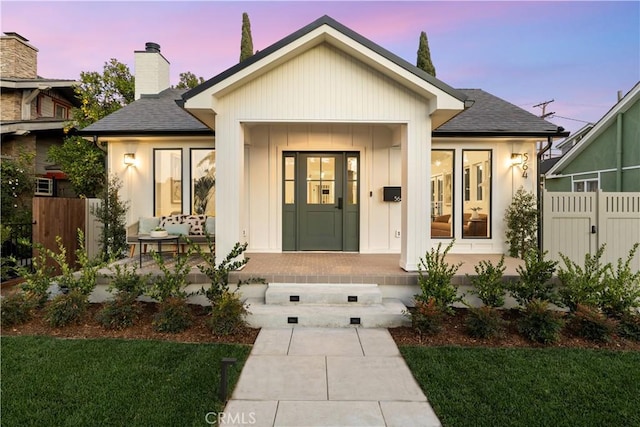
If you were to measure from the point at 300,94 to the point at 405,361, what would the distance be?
399cm

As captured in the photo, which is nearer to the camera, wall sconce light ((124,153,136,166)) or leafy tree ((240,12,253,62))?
wall sconce light ((124,153,136,166))

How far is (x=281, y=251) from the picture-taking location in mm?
7254

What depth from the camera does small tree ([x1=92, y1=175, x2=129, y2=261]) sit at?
697 centimetres

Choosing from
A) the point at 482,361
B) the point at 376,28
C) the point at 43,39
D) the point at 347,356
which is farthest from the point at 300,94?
the point at 43,39

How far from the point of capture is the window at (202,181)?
7.57 meters

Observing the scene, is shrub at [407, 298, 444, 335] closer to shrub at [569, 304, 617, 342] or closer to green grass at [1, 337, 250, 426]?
shrub at [569, 304, 617, 342]

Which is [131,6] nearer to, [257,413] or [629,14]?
[257,413]

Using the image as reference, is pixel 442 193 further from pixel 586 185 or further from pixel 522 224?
pixel 586 185

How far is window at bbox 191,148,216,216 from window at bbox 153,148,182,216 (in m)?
0.31

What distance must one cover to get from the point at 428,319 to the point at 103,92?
13.8 meters

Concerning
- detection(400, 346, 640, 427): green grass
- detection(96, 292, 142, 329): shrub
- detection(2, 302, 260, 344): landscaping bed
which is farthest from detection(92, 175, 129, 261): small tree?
detection(400, 346, 640, 427): green grass

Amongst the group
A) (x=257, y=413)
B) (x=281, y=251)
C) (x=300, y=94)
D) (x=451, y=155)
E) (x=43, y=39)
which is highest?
(x=43, y=39)

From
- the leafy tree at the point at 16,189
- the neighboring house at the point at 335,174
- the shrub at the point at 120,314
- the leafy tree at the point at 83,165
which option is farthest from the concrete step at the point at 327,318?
the leafy tree at the point at 83,165

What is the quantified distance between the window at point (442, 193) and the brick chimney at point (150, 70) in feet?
24.8
